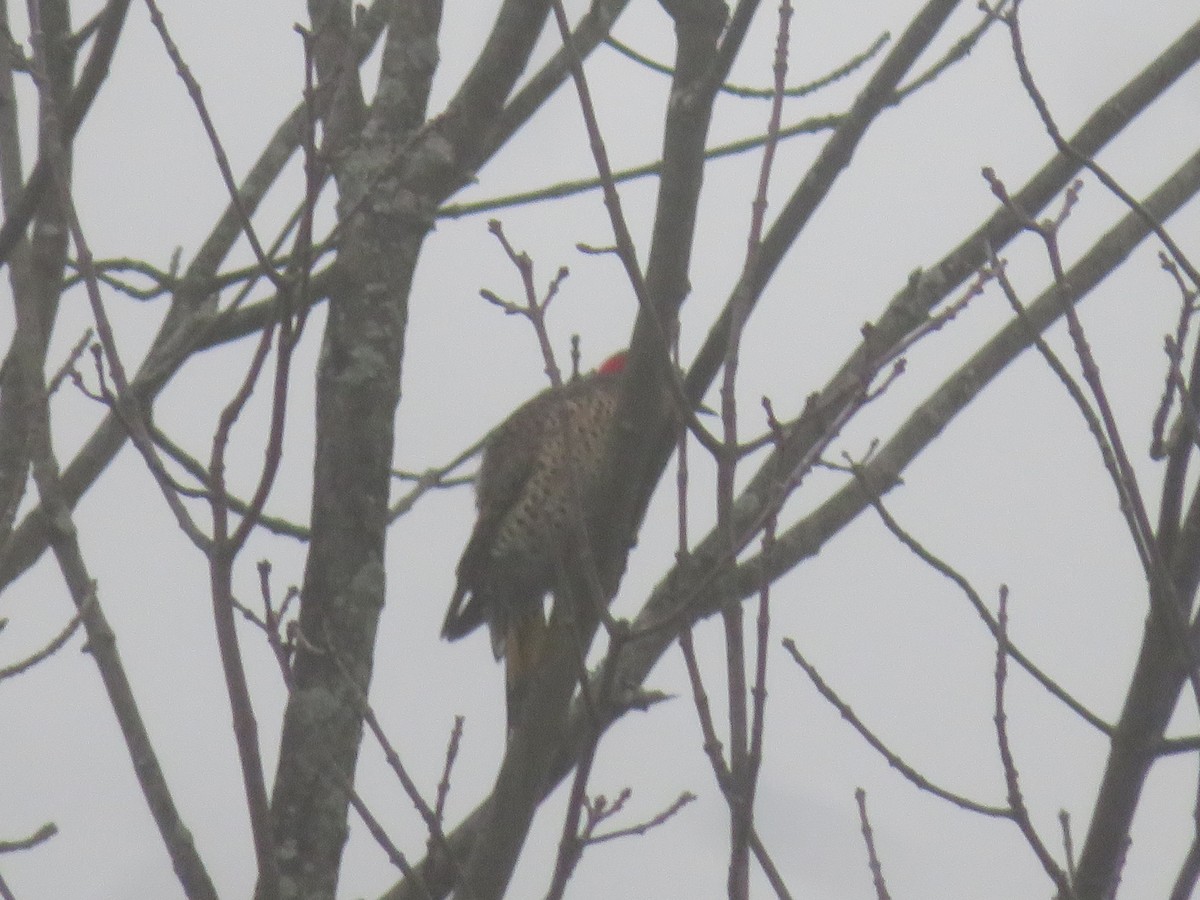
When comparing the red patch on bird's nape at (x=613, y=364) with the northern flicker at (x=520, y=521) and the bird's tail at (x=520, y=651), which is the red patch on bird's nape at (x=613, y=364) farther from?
the bird's tail at (x=520, y=651)

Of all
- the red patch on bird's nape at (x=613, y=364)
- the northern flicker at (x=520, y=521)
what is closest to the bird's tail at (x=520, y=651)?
the northern flicker at (x=520, y=521)

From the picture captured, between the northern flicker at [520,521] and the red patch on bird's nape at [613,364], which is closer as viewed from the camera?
the northern flicker at [520,521]

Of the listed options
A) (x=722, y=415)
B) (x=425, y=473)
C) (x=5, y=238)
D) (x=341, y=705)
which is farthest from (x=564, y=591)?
(x=425, y=473)

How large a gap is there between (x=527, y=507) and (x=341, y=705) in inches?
104

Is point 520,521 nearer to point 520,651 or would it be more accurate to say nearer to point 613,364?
point 520,651

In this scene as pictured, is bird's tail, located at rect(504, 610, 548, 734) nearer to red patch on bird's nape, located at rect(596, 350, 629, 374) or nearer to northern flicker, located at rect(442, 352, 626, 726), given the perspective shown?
northern flicker, located at rect(442, 352, 626, 726)

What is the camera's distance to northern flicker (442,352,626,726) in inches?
205

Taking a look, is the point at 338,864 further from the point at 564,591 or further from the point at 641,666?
the point at 564,591

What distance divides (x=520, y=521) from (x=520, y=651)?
1.63 feet

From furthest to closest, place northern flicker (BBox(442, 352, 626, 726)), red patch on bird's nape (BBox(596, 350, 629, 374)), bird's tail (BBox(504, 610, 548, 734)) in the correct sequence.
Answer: red patch on bird's nape (BBox(596, 350, 629, 374)) → northern flicker (BBox(442, 352, 626, 726)) → bird's tail (BBox(504, 610, 548, 734))

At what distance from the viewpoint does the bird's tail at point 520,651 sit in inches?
185

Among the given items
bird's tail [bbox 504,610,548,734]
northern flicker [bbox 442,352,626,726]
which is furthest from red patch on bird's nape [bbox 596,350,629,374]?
bird's tail [bbox 504,610,548,734]

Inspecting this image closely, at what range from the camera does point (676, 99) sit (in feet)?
7.16

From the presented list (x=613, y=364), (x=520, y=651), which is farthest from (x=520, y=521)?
(x=613, y=364)
